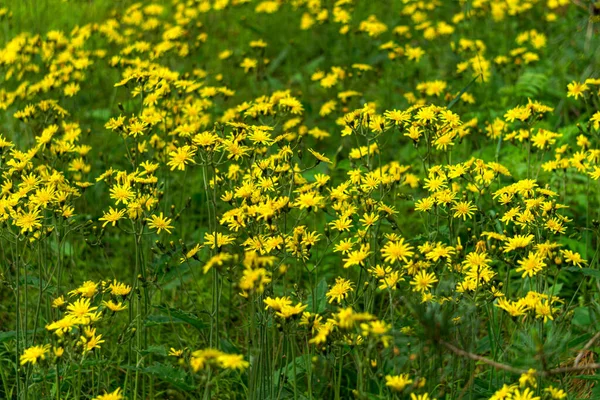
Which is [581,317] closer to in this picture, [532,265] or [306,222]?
[532,265]

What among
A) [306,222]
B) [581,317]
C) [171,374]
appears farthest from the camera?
[306,222]

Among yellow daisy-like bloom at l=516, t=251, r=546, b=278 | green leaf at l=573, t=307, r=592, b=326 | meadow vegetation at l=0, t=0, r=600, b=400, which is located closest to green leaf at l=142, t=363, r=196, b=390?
meadow vegetation at l=0, t=0, r=600, b=400

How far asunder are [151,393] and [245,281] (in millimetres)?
971

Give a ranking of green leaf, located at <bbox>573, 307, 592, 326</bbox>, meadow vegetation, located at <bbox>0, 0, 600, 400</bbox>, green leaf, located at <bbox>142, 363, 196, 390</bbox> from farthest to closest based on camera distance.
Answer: green leaf, located at <bbox>573, 307, 592, 326</bbox>, green leaf, located at <bbox>142, 363, 196, 390</bbox>, meadow vegetation, located at <bbox>0, 0, 600, 400</bbox>

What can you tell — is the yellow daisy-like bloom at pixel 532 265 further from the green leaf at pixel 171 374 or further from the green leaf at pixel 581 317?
the green leaf at pixel 171 374

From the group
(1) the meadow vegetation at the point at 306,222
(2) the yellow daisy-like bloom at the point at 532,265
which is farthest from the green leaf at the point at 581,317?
(2) the yellow daisy-like bloom at the point at 532,265

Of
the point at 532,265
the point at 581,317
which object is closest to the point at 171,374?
the point at 532,265

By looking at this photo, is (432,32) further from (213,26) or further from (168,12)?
(168,12)

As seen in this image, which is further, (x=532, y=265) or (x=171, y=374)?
(x=171, y=374)

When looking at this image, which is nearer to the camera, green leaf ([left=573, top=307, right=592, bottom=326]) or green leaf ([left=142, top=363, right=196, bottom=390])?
green leaf ([left=142, top=363, right=196, bottom=390])

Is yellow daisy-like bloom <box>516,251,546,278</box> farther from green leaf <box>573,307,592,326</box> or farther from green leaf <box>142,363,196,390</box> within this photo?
green leaf <box>142,363,196,390</box>

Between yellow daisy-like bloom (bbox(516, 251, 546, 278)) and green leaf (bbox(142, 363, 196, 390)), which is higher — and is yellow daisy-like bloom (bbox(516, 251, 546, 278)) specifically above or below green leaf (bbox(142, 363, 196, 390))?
above

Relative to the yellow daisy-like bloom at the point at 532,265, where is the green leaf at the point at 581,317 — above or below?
below

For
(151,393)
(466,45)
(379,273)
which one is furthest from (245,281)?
(466,45)
